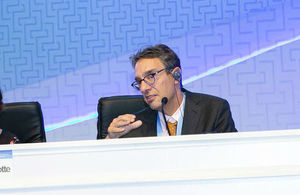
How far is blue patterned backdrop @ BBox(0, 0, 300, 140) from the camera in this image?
10.2ft

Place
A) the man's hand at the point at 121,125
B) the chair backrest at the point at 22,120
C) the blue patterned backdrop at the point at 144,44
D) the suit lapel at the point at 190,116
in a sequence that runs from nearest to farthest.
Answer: the man's hand at the point at 121,125 → the suit lapel at the point at 190,116 → the chair backrest at the point at 22,120 → the blue patterned backdrop at the point at 144,44

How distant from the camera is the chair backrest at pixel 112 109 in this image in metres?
1.99

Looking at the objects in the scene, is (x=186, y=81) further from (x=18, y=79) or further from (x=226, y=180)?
(x=226, y=180)

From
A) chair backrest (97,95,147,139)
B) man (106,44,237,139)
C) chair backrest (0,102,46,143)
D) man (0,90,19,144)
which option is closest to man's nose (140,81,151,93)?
man (106,44,237,139)

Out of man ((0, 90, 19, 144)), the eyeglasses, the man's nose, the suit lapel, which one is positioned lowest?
man ((0, 90, 19, 144))

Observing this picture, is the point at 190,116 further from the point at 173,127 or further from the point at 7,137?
the point at 7,137

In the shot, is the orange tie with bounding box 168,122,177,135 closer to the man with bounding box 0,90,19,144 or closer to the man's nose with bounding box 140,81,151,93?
the man's nose with bounding box 140,81,151,93

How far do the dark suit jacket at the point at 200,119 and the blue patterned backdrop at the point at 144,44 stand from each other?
118cm

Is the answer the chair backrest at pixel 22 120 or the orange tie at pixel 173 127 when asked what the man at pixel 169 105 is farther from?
the chair backrest at pixel 22 120

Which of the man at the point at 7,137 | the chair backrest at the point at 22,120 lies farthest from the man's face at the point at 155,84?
the man at the point at 7,137

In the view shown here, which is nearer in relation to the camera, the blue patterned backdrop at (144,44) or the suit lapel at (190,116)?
the suit lapel at (190,116)

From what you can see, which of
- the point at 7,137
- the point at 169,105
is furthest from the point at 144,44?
the point at 7,137

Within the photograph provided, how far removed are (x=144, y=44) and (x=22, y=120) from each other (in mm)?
1402

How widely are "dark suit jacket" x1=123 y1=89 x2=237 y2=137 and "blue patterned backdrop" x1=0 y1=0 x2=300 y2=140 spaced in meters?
1.18
